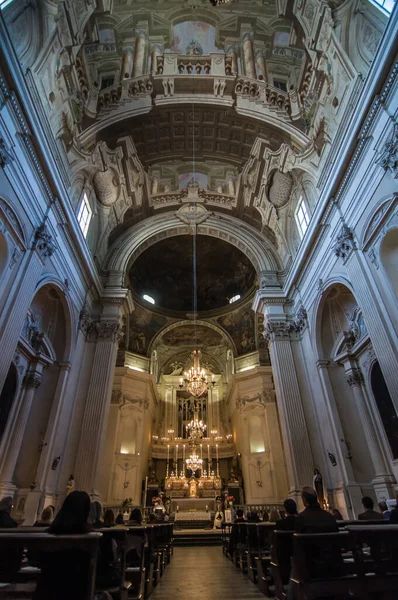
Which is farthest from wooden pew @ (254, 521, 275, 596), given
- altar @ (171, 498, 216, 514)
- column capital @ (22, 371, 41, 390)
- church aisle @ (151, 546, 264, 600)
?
altar @ (171, 498, 216, 514)

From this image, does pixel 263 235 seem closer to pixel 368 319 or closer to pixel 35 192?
pixel 368 319

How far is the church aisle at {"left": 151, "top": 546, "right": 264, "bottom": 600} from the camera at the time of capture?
14.3 feet

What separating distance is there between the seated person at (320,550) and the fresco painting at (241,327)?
18090 millimetres

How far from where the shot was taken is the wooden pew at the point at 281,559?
12.3 ft

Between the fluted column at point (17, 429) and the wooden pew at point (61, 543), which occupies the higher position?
the fluted column at point (17, 429)

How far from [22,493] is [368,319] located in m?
9.83

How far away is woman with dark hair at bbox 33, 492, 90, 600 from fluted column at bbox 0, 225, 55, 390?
5277mm

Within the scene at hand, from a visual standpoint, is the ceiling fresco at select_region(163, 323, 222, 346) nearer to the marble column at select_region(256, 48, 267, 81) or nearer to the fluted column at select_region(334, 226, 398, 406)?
the marble column at select_region(256, 48, 267, 81)

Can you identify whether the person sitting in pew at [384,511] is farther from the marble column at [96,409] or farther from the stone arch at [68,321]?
the stone arch at [68,321]

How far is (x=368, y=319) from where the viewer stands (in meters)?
7.90

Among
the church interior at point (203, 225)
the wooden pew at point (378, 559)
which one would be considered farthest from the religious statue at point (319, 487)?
the wooden pew at point (378, 559)

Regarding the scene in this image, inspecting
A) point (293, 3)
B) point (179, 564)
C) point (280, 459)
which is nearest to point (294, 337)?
point (280, 459)

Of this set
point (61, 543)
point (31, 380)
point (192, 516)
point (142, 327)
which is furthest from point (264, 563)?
Result: point (142, 327)

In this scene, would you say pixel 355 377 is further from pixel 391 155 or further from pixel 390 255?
pixel 391 155
